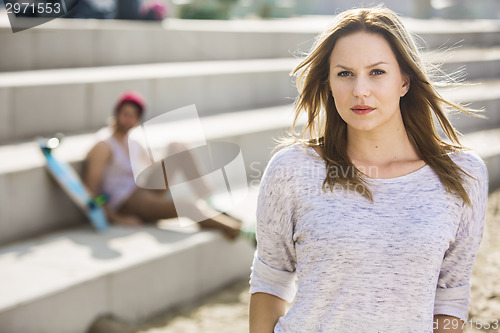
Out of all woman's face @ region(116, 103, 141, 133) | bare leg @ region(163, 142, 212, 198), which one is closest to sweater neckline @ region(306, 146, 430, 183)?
bare leg @ region(163, 142, 212, 198)

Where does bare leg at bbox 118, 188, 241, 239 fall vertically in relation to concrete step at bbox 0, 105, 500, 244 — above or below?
below

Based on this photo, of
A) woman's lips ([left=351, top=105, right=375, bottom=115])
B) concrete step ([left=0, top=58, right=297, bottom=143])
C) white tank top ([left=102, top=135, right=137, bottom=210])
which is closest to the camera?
woman's lips ([left=351, top=105, right=375, bottom=115])

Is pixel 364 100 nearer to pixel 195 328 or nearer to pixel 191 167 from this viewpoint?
pixel 195 328

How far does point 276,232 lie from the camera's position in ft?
5.56

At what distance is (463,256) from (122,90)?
4.83m

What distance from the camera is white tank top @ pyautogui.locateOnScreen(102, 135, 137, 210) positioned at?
4754 millimetres

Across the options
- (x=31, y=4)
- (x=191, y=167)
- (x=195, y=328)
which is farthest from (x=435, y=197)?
(x=31, y=4)

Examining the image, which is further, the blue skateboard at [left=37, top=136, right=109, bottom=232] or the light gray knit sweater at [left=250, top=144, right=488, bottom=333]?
the blue skateboard at [left=37, top=136, right=109, bottom=232]

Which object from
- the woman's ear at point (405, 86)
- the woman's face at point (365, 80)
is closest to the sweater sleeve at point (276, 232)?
the woman's face at point (365, 80)

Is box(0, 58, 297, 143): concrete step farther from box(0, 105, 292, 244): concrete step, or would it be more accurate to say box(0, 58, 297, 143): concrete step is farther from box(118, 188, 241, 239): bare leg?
box(118, 188, 241, 239): bare leg

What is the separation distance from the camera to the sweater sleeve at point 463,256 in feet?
5.48

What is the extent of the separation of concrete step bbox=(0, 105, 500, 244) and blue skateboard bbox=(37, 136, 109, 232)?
76 mm

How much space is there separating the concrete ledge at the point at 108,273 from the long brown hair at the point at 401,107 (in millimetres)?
1987

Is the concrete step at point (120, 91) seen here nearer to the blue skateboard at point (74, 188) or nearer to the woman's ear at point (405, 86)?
the blue skateboard at point (74, 188)
